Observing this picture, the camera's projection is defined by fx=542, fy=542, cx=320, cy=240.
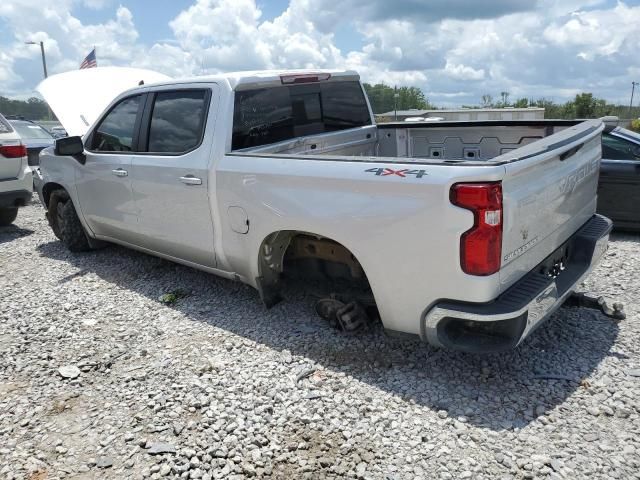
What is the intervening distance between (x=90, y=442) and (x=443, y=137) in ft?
12.4

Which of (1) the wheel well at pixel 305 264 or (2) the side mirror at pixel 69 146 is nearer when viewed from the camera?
(1) the wheel well at pixel 305 264

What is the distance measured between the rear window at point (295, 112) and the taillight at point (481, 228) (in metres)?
1.99

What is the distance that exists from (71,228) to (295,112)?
330 cm

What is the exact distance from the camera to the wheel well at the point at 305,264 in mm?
3799

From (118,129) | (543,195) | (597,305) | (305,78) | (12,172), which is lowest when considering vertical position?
(597,305)

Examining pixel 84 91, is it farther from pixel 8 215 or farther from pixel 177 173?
pixel 177 173

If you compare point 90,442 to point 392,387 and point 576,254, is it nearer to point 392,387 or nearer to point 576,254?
point 392,387

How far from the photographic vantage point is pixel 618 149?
674 cm

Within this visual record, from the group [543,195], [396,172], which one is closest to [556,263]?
[543,195]

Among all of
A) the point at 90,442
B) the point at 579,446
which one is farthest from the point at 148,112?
the point at 579,446

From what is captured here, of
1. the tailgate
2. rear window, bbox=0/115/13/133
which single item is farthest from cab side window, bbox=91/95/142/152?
the tailgate

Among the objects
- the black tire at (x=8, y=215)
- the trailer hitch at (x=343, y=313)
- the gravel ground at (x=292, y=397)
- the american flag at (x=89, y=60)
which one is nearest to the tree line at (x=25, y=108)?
the american flag at (x=89, y=60)

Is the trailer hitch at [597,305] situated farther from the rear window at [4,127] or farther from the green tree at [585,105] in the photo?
the green tree at [585,105]

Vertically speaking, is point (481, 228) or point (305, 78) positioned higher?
point (305, 78)
